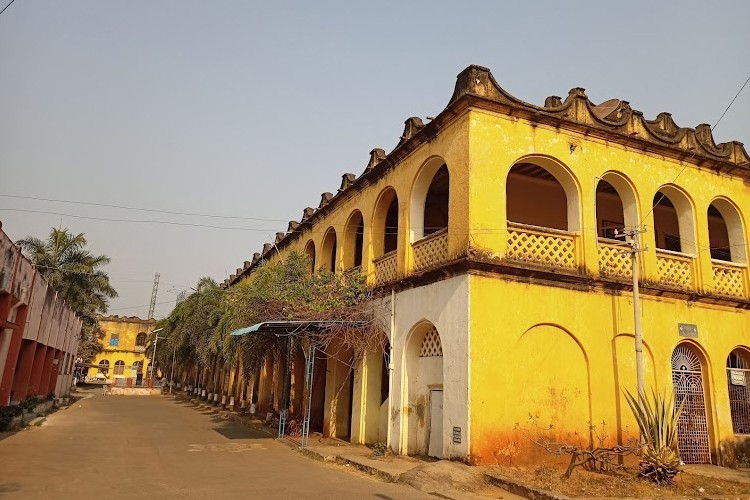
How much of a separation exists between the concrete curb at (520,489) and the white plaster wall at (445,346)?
80 centimetres

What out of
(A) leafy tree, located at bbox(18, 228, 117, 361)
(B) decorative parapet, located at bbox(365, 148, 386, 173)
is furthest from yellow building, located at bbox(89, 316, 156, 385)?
(B) decorative parapet, located at bbox(365, 148, 386, 173)

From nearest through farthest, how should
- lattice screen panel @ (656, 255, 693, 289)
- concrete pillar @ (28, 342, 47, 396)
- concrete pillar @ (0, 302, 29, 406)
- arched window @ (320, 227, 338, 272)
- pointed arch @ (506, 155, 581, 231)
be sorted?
1. lattice screen panel @ (656, 255, 693, 289)
2. concrete pillar @ (0, 302, 29, 406)
3. pointed arch @ (506, 155, 581, 231)
4. arched window @ (320, 227, 338, 272)
5. concrete pillar @ (28, 342, 47, 396)

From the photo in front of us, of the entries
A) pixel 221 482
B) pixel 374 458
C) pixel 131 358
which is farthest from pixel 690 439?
pixel 131 358

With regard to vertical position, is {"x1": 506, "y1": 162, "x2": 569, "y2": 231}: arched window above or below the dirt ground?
above

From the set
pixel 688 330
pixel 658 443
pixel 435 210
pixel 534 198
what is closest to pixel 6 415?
pixel 435 210

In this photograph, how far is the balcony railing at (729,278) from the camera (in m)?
13.0

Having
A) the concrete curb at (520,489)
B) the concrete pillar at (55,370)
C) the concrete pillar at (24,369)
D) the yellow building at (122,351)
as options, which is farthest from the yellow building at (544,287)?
the yellow building at (122,351)

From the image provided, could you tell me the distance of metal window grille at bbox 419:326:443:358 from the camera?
11.5m

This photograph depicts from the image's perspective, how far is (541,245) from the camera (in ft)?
36.3

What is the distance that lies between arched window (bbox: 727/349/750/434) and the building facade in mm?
15917

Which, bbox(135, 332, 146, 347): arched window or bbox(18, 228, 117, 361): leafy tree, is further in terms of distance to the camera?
bbox(135, 332, 146, 347): arched window

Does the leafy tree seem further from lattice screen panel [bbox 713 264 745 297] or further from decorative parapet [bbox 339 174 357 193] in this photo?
lattice screen panel [bbox 713 264 745 297]

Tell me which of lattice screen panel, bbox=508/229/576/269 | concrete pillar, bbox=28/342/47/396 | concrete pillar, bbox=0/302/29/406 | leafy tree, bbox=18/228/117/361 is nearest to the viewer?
lattice screen panel, bbox=508/229/576/269

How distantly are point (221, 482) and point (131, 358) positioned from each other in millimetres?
60778
